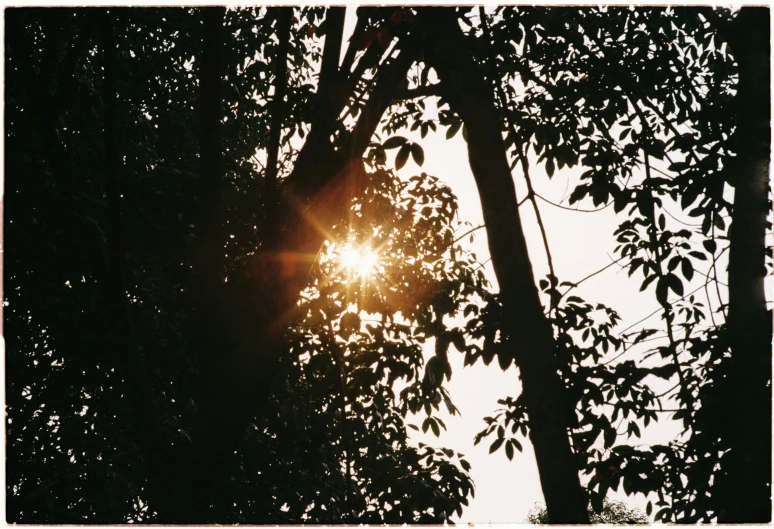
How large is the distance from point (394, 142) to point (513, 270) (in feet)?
4.06

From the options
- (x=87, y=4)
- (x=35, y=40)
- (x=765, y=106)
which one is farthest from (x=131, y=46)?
(x=765, y=106)

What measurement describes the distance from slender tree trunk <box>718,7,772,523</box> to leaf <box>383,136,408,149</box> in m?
1.75

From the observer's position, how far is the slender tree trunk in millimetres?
3312

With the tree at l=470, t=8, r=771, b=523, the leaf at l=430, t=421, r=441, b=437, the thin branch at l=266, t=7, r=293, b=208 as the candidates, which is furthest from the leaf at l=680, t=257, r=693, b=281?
the leaf at l=430, t=421, r=441, b=437

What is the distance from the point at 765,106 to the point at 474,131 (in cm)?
166

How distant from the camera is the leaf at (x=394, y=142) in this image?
3514 millimetres

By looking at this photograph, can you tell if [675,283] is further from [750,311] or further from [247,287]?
[247,287]

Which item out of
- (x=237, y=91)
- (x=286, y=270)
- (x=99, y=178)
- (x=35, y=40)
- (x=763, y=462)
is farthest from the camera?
(x=237, y=91)

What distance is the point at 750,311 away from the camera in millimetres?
3404

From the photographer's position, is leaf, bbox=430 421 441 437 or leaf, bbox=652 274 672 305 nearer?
leaf, bbox=652 274 672 305

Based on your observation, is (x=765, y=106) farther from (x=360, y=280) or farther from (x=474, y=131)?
(x=360, y=280)

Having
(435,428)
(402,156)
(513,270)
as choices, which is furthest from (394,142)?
(435,428)

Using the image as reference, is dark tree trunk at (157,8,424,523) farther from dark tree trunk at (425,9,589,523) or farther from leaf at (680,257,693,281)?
leaf at (680,257,693,281)

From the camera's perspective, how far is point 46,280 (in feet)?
20.3
